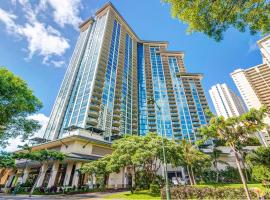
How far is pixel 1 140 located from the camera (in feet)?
61.0

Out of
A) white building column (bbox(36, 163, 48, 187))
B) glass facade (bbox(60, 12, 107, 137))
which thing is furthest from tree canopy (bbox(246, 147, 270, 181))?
glass facade (bbox(60, 12, 107, 137))

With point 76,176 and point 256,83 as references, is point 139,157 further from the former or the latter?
point 256,83

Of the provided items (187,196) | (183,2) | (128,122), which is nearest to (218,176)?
(187,196)

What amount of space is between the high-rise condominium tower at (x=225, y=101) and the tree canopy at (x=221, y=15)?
16856 cm

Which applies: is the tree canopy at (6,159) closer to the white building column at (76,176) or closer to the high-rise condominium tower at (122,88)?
the white building column at (76,176)

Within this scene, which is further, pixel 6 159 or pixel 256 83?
pixel 256 83

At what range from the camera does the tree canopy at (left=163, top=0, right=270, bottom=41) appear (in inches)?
312

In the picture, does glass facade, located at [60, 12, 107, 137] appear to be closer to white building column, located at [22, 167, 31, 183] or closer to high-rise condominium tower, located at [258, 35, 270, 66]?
white building column, located at [22, 167, 31, 183]

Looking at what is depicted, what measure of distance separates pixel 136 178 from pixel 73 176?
40.1ft

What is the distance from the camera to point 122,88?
76.9 metres

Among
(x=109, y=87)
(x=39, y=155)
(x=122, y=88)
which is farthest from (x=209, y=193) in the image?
(x=122, y=88)

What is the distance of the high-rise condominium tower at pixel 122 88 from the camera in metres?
58.4

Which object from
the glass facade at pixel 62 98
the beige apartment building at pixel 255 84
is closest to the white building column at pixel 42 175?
the glass facade at pixel 62 98

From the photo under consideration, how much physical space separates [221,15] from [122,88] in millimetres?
69345
